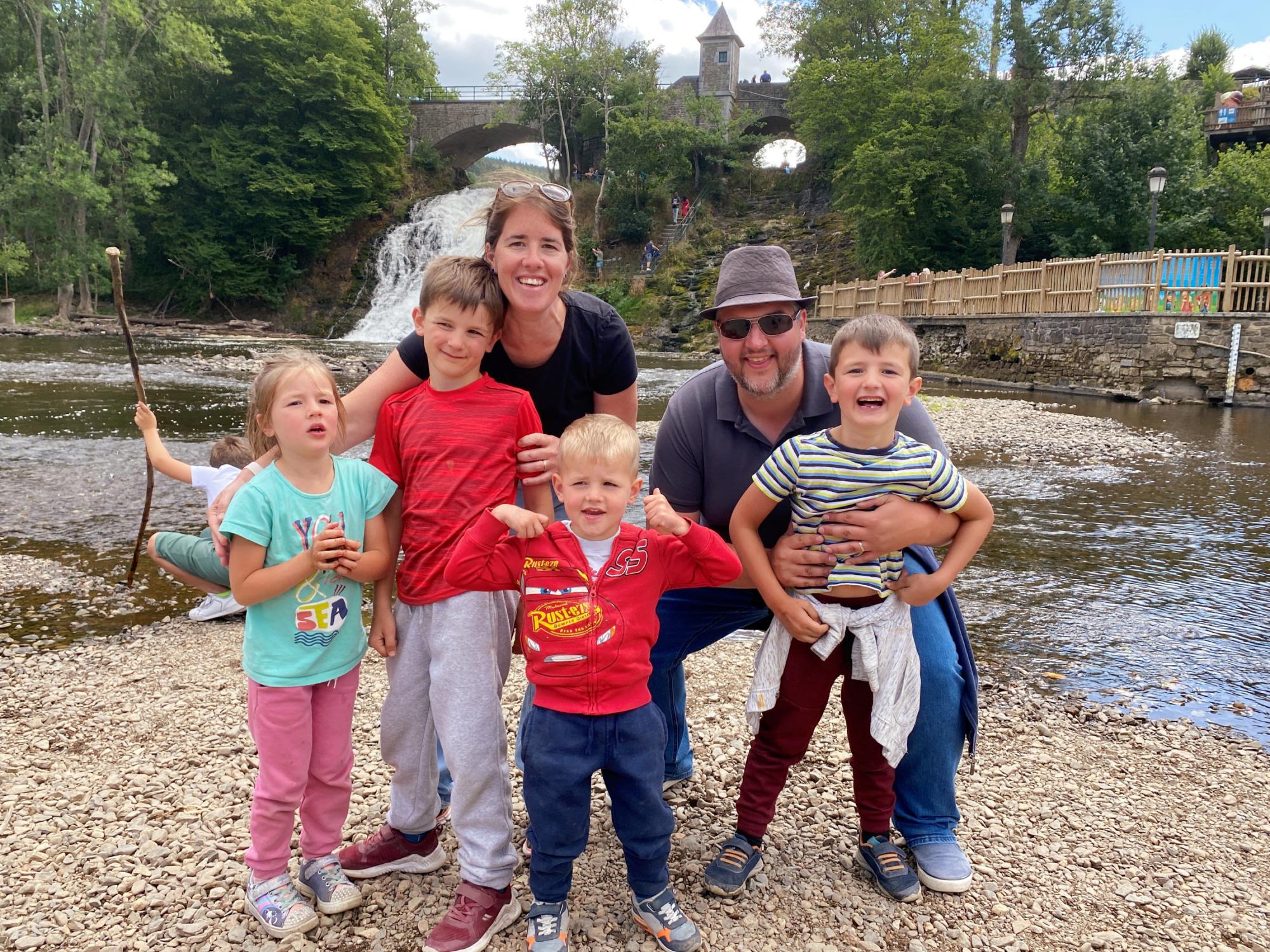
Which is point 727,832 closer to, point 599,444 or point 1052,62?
point 599,444

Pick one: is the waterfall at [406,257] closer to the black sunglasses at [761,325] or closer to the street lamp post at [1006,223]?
the street lamp post at [1006,223]

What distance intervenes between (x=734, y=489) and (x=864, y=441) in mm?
581

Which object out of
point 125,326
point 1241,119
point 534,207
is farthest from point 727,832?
point 1241,119

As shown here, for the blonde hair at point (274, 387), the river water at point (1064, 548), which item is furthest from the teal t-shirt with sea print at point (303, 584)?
the river water at point (1064, 548)

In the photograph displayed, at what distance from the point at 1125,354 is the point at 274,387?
60.0 feet

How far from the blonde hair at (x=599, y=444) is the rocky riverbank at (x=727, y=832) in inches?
51.4

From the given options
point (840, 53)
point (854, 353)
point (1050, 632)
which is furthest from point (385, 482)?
point (840, 53)

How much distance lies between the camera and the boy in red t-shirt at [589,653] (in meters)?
2.14

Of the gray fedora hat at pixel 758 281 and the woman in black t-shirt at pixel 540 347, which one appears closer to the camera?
the woman in black t-shirt at pixel 540 347

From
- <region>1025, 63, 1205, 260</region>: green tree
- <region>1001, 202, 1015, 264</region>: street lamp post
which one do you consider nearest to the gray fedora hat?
<region>1001, 202, 1015, 264</region>: street lamp post

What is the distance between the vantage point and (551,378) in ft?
8.99

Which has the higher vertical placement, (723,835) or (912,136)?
(912,136)

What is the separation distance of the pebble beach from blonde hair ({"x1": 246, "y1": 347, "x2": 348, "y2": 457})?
4.29 ft

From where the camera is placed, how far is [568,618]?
2.18 m
